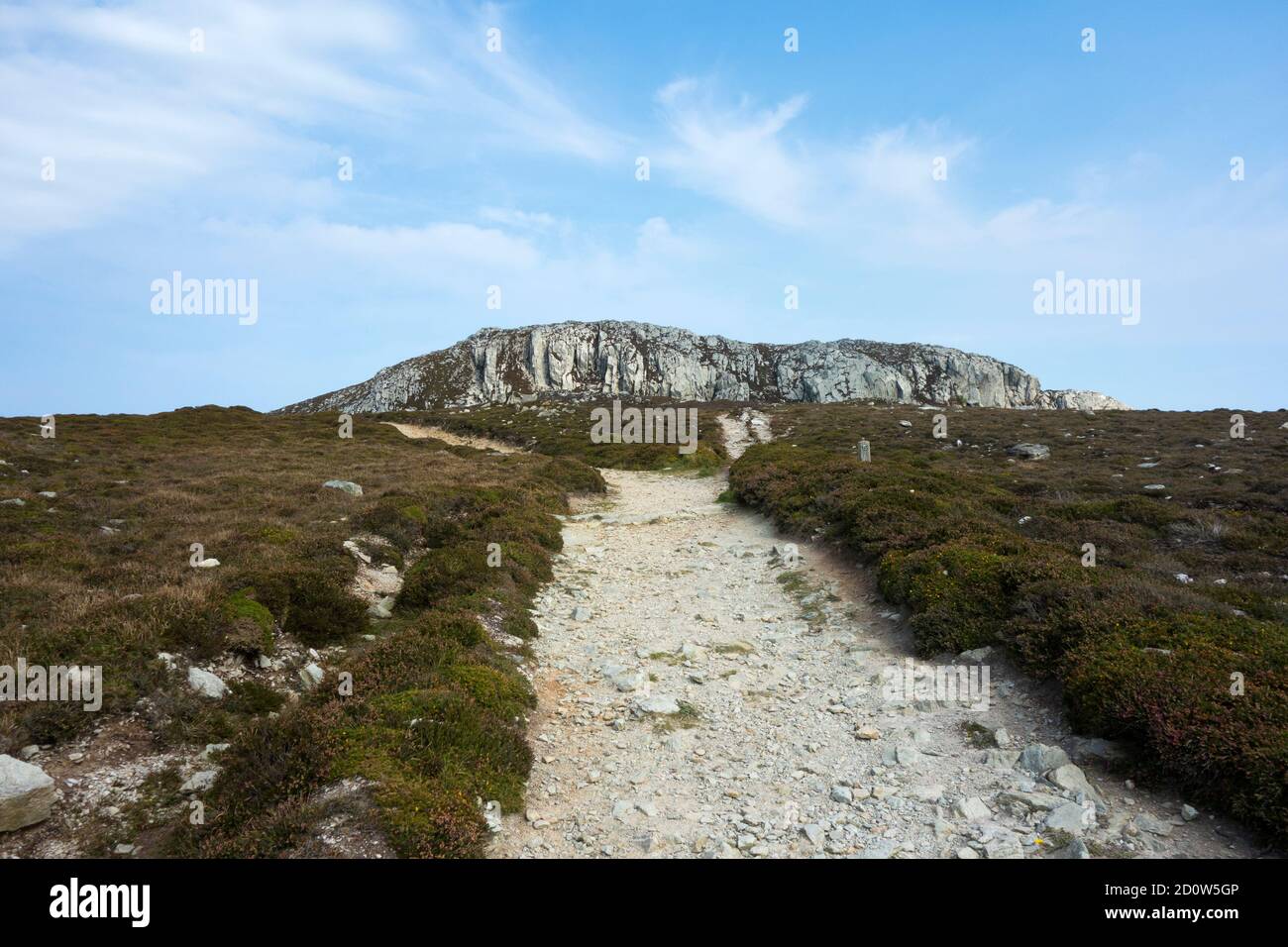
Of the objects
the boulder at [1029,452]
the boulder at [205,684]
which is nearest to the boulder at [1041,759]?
the boulder at [205,684]

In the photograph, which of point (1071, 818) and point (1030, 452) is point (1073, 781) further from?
point (1030, 452)

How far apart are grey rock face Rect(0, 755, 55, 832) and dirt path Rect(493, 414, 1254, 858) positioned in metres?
4.36

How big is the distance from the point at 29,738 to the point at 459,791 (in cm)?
495

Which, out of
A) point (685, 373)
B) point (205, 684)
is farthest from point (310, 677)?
point (685, 373)

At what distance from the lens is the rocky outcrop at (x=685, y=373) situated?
13075cm

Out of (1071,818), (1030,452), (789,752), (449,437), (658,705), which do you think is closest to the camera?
(1071,818)

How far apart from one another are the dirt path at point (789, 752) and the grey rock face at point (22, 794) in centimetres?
436

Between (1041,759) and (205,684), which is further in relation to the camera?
(205,684)

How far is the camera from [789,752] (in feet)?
25.6

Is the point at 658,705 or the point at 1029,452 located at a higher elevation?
the point at 1029,452

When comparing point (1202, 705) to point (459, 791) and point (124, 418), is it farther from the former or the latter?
point (124, 418)

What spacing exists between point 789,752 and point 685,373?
134323 millimetres

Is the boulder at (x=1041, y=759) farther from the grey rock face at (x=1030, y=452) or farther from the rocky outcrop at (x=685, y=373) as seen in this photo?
the rocky outcrop at (x=685, y=373)
